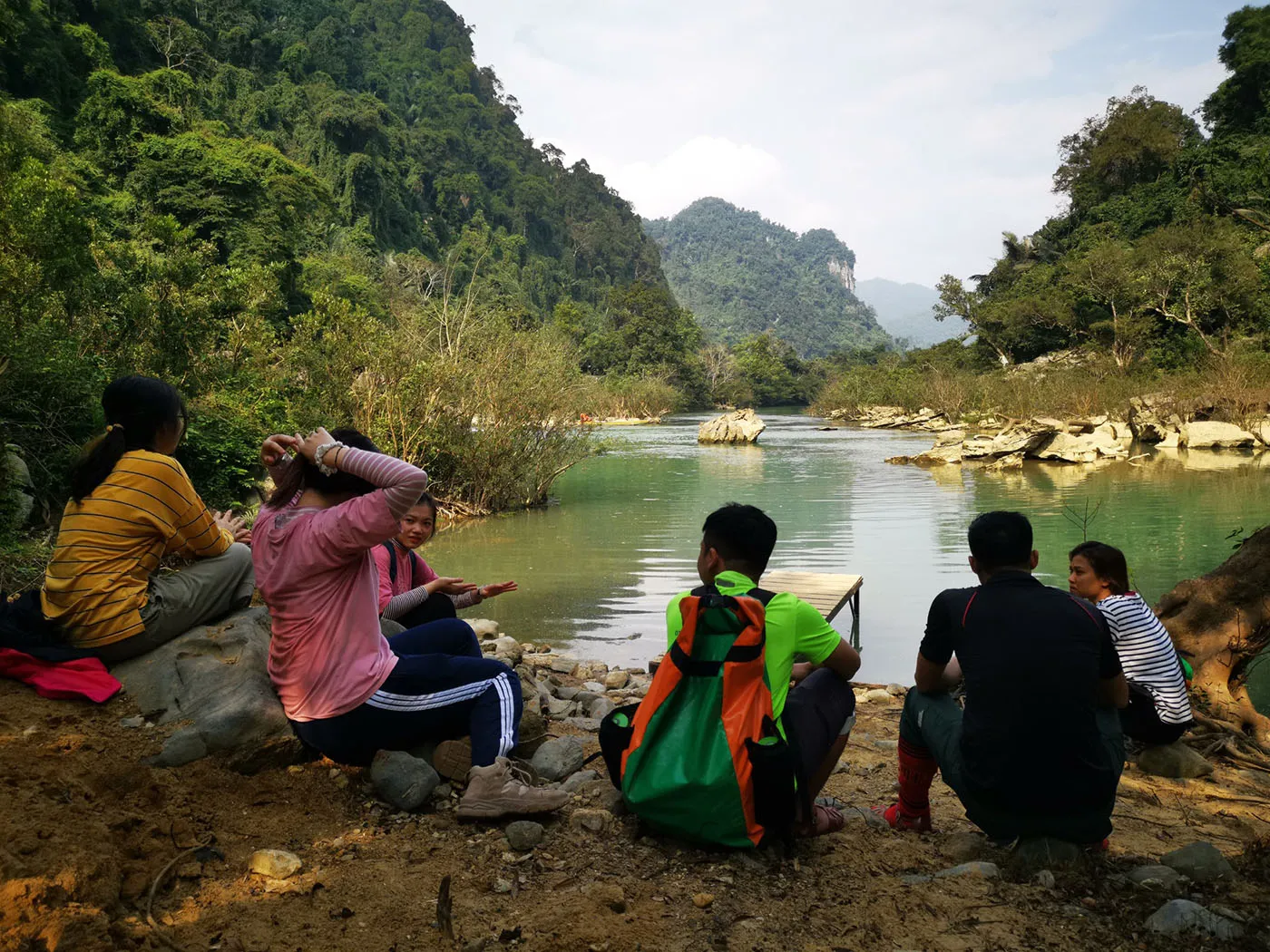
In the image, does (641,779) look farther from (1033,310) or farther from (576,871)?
(1033,310)

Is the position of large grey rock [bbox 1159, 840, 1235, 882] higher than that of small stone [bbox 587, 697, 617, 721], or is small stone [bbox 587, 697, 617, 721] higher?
large grey rock [bbox 1159, 840, 1235, 882]

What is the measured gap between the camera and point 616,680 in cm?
570

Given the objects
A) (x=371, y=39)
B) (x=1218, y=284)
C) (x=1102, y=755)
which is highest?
(x=371, y=39)

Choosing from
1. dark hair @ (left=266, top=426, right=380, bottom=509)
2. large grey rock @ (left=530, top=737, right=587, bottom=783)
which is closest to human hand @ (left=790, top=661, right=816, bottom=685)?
large grey rock @ (left=530, top=737, right=587, bottom=783)

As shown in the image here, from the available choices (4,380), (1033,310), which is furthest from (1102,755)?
(1033,310)

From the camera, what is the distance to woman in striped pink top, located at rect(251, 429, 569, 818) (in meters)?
2.51

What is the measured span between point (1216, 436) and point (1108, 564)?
2246 centimetres

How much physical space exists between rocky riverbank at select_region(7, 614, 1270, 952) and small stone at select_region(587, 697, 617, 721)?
1.66 meters

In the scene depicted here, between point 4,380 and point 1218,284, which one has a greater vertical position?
point 1218,284

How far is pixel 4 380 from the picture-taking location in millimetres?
7098

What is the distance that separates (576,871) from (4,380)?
278 inches

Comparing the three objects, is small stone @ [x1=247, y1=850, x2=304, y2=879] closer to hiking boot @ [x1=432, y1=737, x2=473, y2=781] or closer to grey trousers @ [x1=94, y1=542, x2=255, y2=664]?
hiking boot @ [x1=432, y1=737, x2=473, y2=781]

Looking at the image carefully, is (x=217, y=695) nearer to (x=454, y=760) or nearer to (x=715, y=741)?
(x=454, y=760)

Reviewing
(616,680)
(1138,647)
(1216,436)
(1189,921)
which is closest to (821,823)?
(1189,921)
